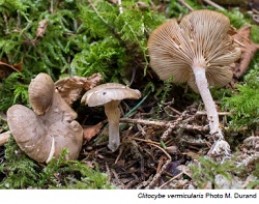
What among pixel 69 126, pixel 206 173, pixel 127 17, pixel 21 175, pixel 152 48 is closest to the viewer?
pixel 206 173

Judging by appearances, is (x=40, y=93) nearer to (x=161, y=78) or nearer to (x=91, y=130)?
(x=91, y=130)

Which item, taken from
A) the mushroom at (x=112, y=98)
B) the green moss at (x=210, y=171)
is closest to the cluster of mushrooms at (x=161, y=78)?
the mushroom at (x=112, y=98)

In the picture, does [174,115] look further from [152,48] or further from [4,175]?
[4,175]

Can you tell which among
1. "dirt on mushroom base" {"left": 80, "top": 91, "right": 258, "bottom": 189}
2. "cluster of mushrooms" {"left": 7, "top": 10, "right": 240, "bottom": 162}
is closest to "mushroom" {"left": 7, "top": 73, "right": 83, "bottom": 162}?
"cluster of mushrooms" {"left": 7, "top": 10, "right": 240, "bottom": 162}

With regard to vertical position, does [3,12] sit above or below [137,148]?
above

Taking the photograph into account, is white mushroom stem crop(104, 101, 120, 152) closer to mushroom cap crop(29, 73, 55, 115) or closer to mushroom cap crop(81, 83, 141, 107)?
mushroom cap crop(81, 83, 141, 107)

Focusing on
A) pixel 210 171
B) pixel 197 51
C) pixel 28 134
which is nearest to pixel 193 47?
pixel 197 51

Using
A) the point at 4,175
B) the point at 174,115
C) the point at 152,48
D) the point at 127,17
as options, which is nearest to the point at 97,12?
the point at 127,17
